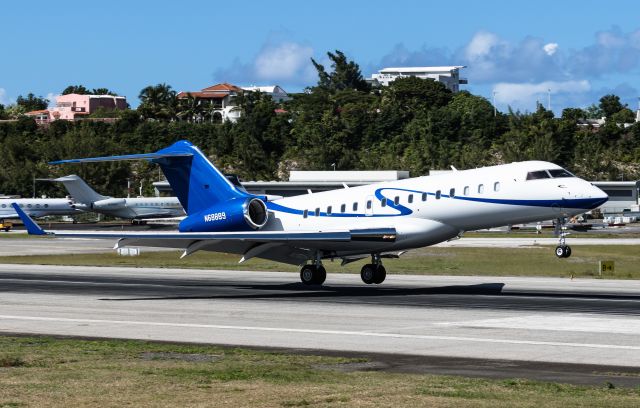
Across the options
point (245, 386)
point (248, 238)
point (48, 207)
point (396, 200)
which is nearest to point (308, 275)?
point (248, 238)

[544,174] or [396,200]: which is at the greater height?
[544,174]

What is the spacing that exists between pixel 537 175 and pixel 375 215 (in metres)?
5.70

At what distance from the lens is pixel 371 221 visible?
3694cm

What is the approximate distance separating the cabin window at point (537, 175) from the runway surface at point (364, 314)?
3.89 metres

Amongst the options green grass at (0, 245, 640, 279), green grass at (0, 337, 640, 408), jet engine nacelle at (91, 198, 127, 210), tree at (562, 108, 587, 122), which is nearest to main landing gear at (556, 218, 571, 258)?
green grass at (0, 245, 640, 279)

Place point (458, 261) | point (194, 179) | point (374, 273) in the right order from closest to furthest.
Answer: point (374, 273) → point (194, 179) → point (458, 261)

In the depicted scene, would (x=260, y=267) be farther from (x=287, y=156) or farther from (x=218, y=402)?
(x=287, y=156)

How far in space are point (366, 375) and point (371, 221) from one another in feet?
62.4

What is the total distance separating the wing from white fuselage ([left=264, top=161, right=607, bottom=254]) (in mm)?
593

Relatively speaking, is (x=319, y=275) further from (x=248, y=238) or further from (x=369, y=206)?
(x=248, y=238)

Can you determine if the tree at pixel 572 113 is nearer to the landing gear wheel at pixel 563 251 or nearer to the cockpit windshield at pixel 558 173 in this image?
the cockpit windshield at pixel 558 173

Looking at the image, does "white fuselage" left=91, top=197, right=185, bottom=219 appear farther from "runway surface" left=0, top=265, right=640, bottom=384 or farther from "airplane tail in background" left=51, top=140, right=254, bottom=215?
"airplane tail in background" left=51, top=140, right=254, bottom=215

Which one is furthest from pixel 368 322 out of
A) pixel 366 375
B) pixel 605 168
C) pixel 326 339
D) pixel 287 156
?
pixel 287 156

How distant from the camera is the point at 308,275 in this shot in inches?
1524
